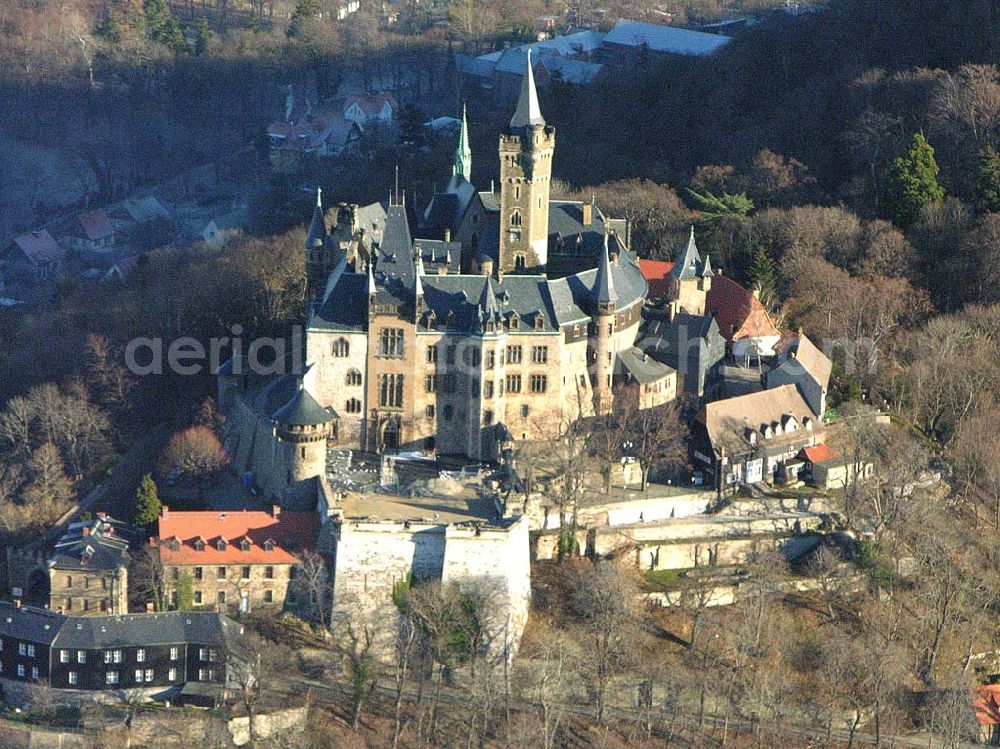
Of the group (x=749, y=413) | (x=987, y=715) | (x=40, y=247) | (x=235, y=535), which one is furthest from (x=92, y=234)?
(x=987, y=715)

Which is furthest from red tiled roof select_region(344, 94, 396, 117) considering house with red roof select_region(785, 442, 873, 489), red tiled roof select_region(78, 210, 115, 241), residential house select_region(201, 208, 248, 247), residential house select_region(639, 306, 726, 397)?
house with red roof select_region(785, 442, 873, 489)

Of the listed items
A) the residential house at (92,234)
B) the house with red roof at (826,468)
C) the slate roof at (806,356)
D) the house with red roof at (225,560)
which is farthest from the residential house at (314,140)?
the house with red roof at (225,560)

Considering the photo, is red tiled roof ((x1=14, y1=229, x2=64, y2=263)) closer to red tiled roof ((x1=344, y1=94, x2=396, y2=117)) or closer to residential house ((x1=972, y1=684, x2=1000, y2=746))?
red tiled roof ((x1=344, y1=94, x2=396, y2=117))

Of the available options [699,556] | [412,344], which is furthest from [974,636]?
[412,344]

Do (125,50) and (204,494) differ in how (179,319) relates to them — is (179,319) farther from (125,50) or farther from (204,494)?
(125,50)

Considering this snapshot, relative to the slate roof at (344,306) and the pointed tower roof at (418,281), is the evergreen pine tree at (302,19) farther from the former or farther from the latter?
the pointed tower roof at (418,281)

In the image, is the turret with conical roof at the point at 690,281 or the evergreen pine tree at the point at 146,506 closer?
the evergreen pine tree at the point at 146,506

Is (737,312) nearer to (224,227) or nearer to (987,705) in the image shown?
(987,705)
